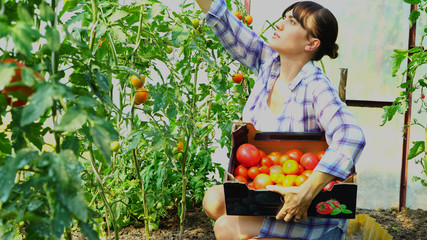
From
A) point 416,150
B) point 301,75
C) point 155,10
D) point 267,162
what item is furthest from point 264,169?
point 416,150

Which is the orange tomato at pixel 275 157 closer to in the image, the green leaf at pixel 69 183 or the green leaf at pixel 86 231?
the green leaf at pixel 86 231

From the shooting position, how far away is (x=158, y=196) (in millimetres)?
2166

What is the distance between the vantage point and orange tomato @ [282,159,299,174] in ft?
4.90

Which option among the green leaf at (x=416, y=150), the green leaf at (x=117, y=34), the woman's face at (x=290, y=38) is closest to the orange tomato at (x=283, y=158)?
the woman's face at (x=290, y=38)

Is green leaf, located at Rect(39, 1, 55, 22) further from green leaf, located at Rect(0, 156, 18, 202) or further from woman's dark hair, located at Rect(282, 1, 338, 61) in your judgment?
woman's dark hair, located at Rect(282, 1, 338, 61)

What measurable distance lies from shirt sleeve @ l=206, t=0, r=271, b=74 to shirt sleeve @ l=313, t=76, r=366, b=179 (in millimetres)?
367

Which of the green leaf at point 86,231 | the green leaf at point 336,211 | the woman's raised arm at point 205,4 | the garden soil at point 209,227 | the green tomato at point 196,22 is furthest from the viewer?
the garden soil at point 209,227

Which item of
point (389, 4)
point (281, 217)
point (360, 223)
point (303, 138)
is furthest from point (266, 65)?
point (389, 4)

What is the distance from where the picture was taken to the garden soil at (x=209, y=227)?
2.42m

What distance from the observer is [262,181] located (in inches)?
58.6

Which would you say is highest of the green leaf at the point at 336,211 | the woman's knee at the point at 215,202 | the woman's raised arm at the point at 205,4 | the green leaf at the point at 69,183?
the woman's raised arm at the point at 205,4

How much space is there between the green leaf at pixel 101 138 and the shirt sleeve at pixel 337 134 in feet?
2.86

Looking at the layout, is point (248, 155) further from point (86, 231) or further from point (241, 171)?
point (86, 231)

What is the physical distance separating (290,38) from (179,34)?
40cm
